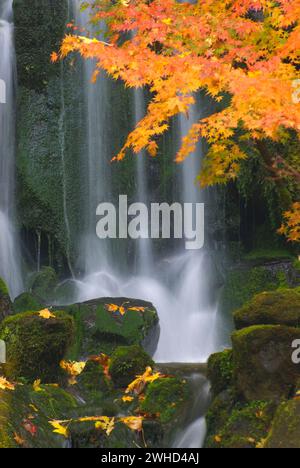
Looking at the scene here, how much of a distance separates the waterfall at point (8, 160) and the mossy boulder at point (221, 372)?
757 centimetres

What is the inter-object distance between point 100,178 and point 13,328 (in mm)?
8386

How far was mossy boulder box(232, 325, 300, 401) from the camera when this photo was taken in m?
5.62

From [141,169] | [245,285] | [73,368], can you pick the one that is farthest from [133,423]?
[141,169]

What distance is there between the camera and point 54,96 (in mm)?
15234

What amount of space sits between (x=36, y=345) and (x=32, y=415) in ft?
4.89

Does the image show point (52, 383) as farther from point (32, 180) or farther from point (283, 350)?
point (32, 180)

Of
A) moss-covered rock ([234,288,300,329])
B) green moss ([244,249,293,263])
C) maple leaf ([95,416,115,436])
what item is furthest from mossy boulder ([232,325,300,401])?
green moss ([244,249,293,263])

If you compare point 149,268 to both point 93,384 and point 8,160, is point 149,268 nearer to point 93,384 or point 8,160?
point 8,160

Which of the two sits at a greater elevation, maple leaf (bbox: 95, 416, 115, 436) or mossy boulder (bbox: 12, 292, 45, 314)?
mossy boulder (bbox: 12, 292, 45, 314)

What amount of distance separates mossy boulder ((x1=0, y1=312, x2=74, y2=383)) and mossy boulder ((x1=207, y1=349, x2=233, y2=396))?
1.79 metres

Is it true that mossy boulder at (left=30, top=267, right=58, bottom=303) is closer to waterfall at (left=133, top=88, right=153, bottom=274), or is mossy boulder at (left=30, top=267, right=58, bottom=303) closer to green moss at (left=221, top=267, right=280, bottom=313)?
waterfall at (left=133, top=88, right=153, bottom=274)

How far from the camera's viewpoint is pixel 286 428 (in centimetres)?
468

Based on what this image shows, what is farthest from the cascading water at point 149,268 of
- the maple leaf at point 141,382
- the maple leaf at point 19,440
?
the maple leaf at point 19,440
